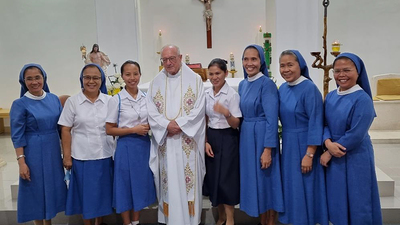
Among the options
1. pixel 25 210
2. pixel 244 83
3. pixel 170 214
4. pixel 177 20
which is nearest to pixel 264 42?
pixel 177 20

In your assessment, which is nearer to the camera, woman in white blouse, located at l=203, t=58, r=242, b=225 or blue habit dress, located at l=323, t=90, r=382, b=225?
blue habit dress, located at l=323, t=90, r=382, b=225

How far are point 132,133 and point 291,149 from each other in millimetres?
1303

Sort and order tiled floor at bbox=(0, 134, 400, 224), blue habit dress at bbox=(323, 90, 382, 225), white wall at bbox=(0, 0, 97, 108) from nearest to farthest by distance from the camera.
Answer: blue habit dress at bbox=(323, 90, 382, 225)
tiled floor at bbox=(0, 134, 400, 224)
white wall at bbox=(0, 0, 97, 108)

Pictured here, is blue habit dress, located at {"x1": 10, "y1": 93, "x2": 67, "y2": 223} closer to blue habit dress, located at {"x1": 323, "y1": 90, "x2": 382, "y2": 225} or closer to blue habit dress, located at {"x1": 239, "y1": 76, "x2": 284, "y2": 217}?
blue habit dress, located at {"x1": 239, "y1": 76, "x2": 284, "y2": 217}

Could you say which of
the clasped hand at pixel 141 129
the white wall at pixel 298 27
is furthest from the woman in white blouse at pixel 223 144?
the white wall at pixel 298 27

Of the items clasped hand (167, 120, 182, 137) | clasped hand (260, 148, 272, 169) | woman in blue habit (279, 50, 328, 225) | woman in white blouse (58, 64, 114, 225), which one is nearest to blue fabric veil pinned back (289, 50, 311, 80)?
woman in blue habit (279, 50, 328, 225)

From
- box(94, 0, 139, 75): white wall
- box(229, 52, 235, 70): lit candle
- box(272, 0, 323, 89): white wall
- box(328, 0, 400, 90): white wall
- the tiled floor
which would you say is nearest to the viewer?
the tiled floor

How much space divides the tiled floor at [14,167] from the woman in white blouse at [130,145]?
4.99 ft

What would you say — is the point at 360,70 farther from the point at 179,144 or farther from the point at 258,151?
the point at 179,144

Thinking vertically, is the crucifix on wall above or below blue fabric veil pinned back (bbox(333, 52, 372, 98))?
above

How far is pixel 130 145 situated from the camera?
2.89 m

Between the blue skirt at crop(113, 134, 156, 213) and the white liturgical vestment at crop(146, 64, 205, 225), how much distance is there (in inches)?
3.7

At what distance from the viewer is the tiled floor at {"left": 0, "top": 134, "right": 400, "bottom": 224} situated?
3850mm

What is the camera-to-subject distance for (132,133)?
2869mm
